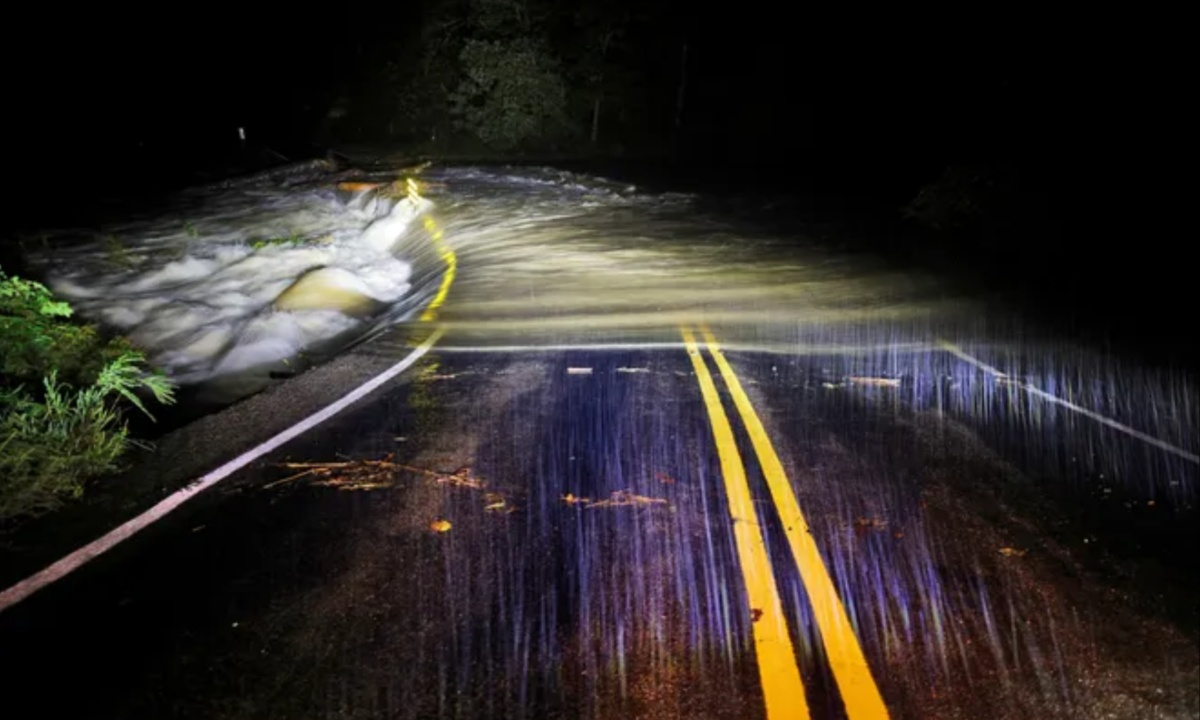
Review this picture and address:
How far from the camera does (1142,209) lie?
16422 mm

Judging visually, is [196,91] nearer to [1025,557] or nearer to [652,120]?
[652,120]

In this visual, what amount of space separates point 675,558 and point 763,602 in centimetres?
60

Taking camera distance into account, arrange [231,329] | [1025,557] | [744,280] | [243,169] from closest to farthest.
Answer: [1025,557] < [231,329] < [744,280] < [243,169]

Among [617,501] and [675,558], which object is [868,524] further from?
[617,501]

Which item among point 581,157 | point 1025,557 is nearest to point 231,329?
point 1025,557

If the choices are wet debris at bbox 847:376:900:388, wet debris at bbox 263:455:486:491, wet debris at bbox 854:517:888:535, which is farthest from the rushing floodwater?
wet debris at bbox 263:455:486:491

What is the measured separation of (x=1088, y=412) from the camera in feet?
23.2

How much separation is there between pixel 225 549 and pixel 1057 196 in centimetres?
1763

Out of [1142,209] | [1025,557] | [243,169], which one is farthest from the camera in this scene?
[243,169]

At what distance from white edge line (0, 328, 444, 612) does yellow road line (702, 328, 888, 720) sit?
3563 mm

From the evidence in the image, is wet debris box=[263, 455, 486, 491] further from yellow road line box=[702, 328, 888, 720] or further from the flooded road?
yellow road line box=[702, 328, 888, 720]

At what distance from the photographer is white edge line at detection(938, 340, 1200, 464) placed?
622 cm

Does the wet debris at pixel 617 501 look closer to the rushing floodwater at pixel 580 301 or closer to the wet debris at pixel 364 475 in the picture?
the wet debris at pixel 364 475

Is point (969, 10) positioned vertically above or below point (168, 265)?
above
